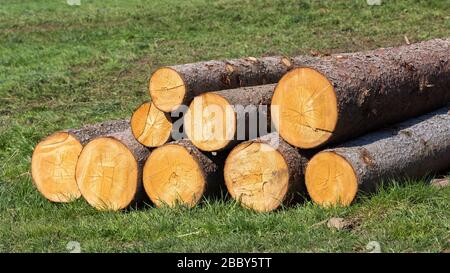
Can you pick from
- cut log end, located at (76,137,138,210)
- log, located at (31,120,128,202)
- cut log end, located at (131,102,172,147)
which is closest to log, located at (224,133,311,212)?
cut log end, located at (131,102,172,147)

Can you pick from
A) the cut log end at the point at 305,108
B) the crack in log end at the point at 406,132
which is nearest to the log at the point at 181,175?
the cut log end at the point at 305,108

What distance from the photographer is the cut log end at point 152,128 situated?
736 cm

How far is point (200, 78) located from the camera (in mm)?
7398

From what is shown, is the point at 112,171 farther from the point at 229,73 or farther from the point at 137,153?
the point at 229,73

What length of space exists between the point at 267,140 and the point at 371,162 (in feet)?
2.95

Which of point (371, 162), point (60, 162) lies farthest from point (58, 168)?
point (371, 162)

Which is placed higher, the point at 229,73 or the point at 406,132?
the point at 229,73

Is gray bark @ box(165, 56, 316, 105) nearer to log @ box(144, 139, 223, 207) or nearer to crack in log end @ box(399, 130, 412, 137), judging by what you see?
log @ box(144, 139, 223, 207)

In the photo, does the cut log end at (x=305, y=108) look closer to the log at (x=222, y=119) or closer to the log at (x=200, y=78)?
the log at (x=222, y=119)

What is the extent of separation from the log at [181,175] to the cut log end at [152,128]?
7.1 inches

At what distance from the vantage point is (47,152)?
801 cm
